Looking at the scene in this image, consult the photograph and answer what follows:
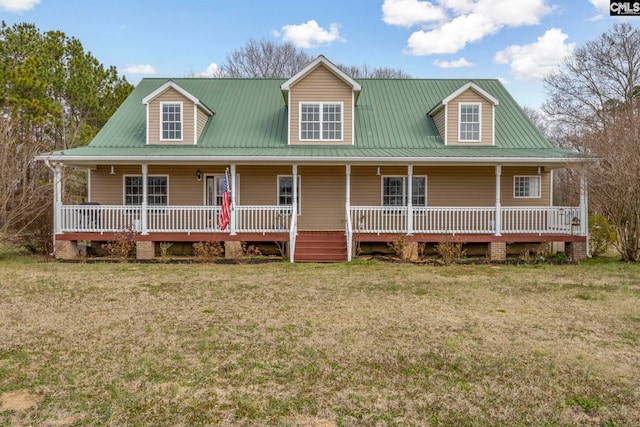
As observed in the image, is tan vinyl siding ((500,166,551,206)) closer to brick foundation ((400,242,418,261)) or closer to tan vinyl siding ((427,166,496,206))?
tan vinyl siding ((427,166,496,206))

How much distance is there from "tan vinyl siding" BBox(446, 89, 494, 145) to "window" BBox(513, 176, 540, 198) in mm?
1966

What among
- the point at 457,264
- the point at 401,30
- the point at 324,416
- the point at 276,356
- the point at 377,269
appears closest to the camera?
the point at 324,416

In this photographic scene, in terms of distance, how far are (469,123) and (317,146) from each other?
5.73m

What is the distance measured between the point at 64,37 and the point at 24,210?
58.0ft

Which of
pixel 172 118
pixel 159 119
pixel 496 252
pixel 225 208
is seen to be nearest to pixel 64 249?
pixel 225 208

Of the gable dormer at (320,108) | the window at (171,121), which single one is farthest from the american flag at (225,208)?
the window at (171,121)

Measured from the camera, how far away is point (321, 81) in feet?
51.4

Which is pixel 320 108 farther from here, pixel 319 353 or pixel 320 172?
pixel 319 353

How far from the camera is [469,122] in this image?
51.9ft

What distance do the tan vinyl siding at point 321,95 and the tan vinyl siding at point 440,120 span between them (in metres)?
3.46

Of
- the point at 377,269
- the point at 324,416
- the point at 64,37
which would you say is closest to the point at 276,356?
the point at 324,416

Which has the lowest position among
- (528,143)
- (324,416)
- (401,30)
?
(324,416)

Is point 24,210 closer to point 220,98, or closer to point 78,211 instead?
point 78,211

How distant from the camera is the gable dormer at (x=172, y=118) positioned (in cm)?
1552
